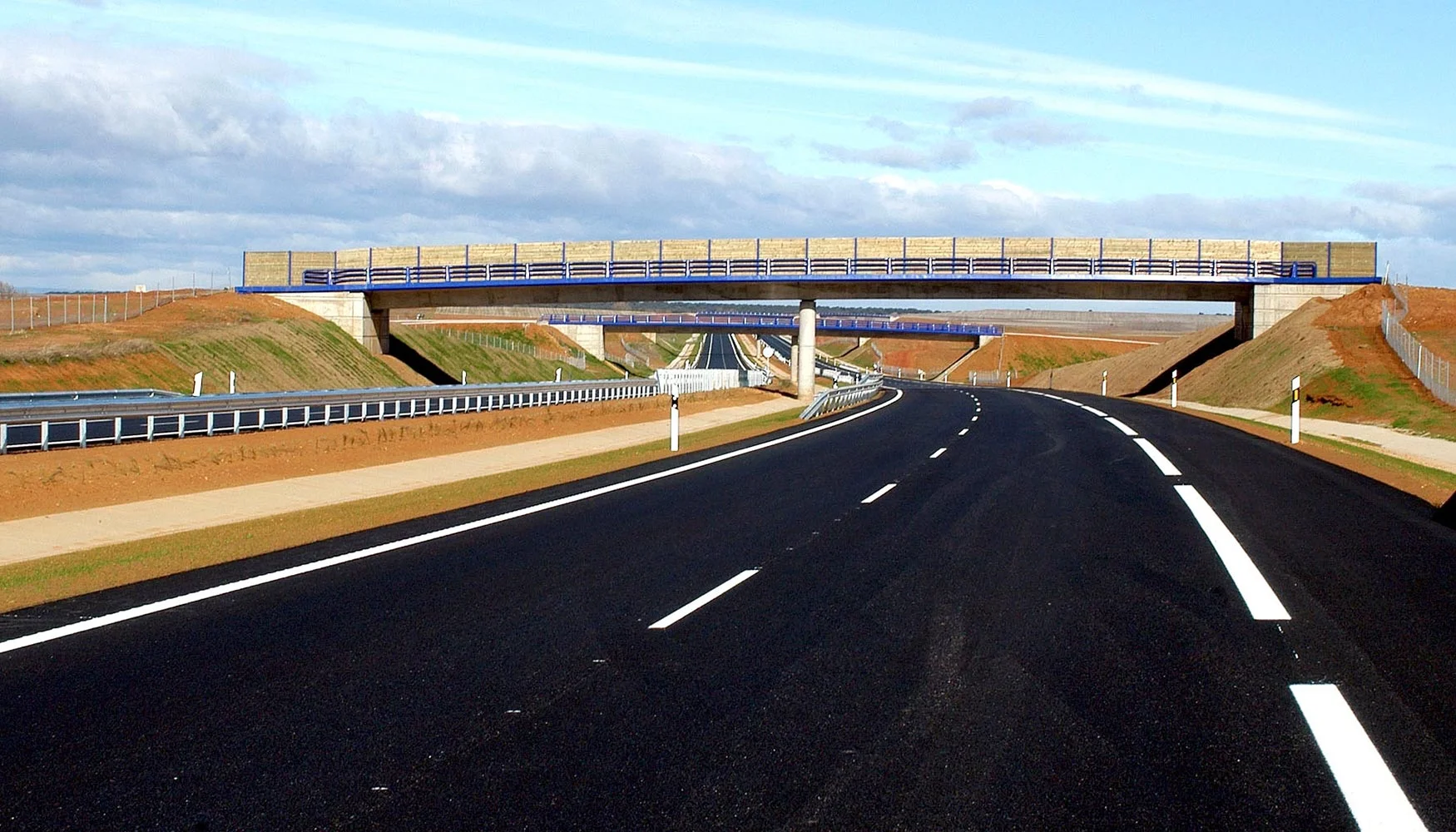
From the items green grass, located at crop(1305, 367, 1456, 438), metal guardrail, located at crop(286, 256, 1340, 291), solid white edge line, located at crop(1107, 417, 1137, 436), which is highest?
metal guardrail, located at crop(286, 256, 1340, 291)

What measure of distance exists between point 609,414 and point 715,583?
34407 mm

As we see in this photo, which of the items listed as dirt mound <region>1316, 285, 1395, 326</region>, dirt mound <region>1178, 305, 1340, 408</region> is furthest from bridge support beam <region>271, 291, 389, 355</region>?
dirt mound <region>1316, 285, 1395, 326</region>

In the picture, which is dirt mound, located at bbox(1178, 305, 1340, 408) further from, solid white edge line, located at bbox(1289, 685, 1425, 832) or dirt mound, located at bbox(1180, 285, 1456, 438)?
solid white edge line, located at bbox(1289, 685, 1425, 832)

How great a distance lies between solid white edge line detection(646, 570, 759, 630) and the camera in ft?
30.5

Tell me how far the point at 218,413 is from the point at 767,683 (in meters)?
26.8

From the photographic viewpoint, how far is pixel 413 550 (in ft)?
42.8

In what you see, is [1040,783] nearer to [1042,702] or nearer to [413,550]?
[1042,702]

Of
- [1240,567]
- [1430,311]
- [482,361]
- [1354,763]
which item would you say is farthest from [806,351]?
[1354,763]

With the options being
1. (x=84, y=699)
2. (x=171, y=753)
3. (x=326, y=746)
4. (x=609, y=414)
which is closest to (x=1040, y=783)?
(x=326, y=746)

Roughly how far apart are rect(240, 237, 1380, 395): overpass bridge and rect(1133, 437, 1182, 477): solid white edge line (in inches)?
1150

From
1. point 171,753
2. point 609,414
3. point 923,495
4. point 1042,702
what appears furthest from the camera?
point 609,414

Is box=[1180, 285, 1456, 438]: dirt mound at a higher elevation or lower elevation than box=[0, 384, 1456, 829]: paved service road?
higher

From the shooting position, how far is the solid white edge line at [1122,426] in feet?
107

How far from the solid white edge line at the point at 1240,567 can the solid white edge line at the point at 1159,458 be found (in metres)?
4.13
